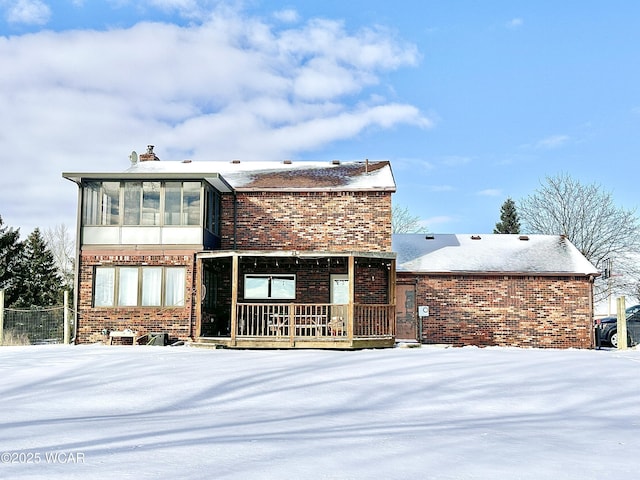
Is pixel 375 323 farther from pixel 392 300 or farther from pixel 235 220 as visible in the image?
pixel 235 220

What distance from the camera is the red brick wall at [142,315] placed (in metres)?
20.4

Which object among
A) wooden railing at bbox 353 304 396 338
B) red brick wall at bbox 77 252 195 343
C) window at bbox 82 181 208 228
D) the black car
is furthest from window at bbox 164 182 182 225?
the black car

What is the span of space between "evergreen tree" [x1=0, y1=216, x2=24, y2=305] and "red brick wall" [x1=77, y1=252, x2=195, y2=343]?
16.9 metres

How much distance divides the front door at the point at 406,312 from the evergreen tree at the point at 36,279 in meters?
21.3

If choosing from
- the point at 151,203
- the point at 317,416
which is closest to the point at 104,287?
the point at 151,203

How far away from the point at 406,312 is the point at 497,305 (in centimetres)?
302

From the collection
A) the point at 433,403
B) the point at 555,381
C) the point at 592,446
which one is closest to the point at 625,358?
the point at 555,381

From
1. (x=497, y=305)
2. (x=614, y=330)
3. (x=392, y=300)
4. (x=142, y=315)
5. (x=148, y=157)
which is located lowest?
(x=614, y=330)

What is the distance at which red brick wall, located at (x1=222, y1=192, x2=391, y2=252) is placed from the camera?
74.0 feet

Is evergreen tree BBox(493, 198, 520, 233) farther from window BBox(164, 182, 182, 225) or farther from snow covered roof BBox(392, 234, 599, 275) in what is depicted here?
window BBox(164, 182, 182, 225)

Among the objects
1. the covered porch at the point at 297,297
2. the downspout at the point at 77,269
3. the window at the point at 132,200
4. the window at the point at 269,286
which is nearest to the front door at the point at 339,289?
the covered porch at the point at 297,297

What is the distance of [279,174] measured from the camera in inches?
968

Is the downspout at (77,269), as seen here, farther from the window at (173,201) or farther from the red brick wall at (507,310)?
the red brick wall at (507,310)

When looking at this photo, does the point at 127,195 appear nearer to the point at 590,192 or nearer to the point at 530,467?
the point at 530,467
